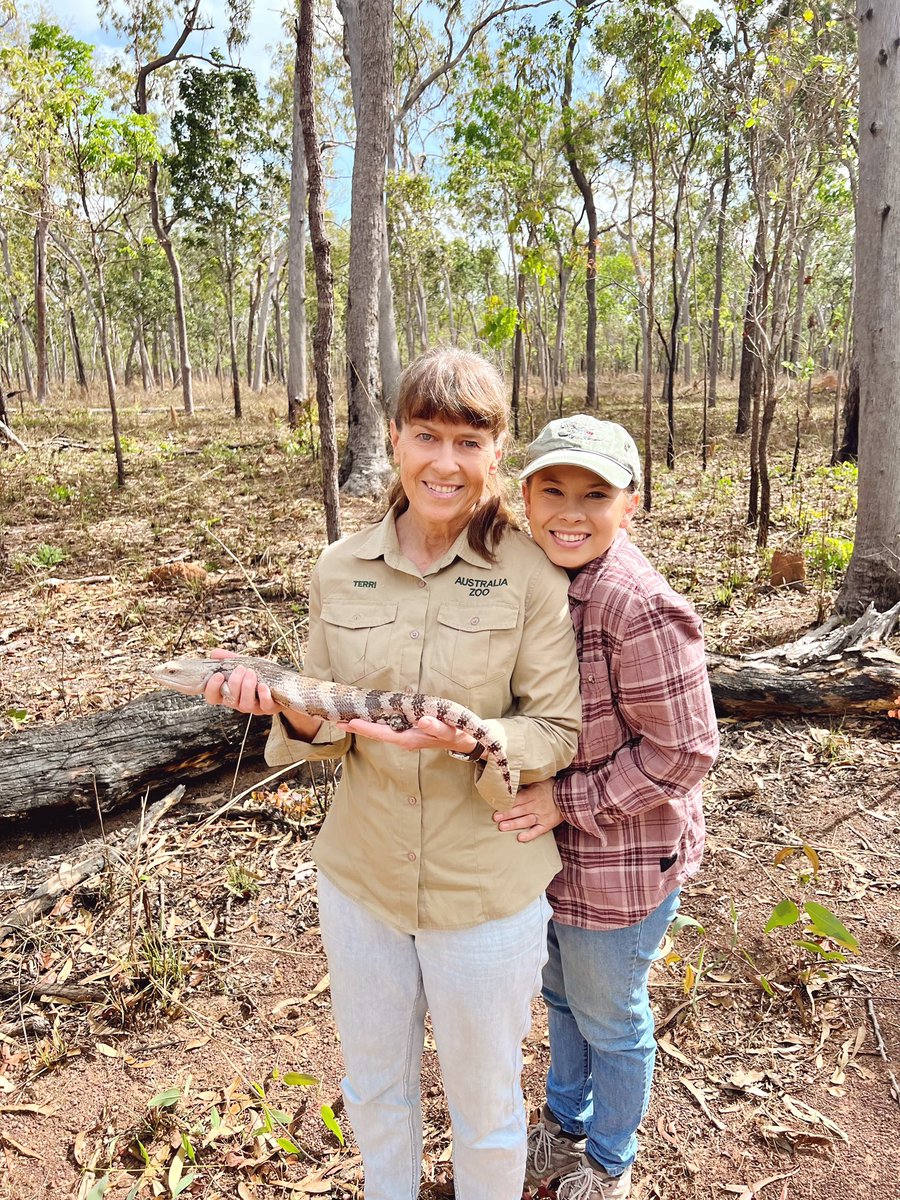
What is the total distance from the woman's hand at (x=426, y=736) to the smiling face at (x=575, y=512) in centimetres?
54

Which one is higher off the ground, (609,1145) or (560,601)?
(560,601)

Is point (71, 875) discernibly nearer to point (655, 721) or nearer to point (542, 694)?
point (542, 694)

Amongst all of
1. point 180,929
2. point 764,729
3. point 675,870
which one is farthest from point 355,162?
point 675,870

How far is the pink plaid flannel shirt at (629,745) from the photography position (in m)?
1.78

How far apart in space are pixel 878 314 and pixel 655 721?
4.60 m

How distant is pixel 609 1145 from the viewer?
2.15 metres

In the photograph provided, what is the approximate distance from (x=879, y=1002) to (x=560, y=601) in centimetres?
228

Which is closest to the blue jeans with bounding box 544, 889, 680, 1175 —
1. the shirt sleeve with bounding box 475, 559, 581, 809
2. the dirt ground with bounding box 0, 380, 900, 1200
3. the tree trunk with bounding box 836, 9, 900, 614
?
the dirt ground with bounding box 0, 380, 900, 1200

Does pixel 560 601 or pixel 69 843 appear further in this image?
pixel 69 843

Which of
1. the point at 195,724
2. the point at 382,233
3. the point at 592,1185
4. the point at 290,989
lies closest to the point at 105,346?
the point at 382,233

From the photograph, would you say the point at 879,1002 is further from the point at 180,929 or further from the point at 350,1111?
the point at 180,929

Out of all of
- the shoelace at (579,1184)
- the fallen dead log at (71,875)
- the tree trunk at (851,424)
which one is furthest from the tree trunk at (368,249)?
the tree trunk at (851,424)

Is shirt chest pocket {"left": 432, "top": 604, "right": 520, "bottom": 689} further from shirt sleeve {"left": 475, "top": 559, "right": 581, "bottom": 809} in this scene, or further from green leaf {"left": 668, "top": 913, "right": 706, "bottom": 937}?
green leaf {"left": 668, "top": 913, "right": 706, "bottom": 937}

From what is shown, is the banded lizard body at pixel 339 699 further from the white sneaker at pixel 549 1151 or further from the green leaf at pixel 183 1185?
the green leaf at pixel 183 1185
